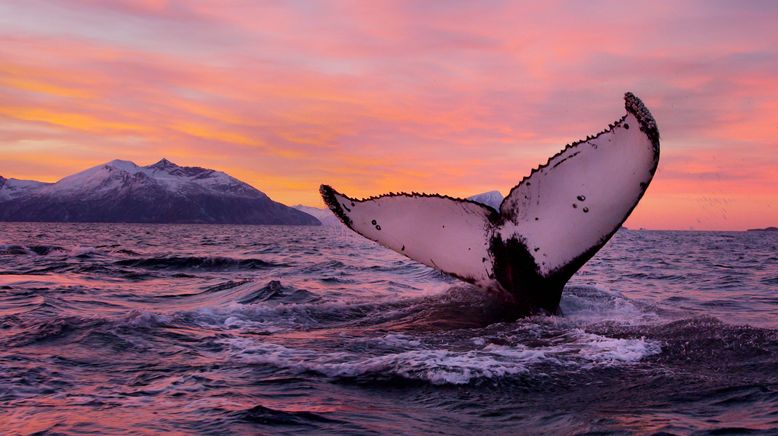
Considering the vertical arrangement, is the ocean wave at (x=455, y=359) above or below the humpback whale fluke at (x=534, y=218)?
below

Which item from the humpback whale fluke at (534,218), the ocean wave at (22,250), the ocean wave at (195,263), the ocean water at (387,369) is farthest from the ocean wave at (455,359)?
the ocean wave at (22,250)

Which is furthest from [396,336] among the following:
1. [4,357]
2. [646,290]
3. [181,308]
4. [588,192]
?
[646,290]

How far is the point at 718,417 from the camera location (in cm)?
392

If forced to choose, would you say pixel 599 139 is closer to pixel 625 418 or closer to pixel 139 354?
pixel 625 418

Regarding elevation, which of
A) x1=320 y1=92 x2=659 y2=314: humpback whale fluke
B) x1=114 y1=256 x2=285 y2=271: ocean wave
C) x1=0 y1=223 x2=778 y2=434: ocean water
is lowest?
x1=0 y1=223 x2=778 y2=434: ocean water

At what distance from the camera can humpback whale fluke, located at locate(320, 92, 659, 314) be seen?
4953mm

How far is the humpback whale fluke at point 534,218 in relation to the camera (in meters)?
4.95

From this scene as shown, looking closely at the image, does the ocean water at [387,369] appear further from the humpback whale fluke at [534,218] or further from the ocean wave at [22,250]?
the ocean wave at [22,250]

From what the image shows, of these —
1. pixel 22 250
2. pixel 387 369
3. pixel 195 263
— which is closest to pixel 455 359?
pixel 387 369

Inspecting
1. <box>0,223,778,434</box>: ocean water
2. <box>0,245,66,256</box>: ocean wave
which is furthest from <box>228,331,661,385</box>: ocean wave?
<box>0,245,66,256</box>: ocean wave

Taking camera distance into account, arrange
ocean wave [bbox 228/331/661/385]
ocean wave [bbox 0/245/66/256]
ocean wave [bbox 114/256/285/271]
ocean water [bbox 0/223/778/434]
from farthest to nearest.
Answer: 1. ocean wave [bbox 0/245/66/256]
2. ocean wave [bbox 114/256/285/271]
3. ocean wave [bbox 228/331/661/385]
4. ocean water [bbox 0/223/778/434]

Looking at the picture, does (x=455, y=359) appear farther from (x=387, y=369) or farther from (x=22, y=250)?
(x=22, y=250)

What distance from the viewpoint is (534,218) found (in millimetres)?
5633

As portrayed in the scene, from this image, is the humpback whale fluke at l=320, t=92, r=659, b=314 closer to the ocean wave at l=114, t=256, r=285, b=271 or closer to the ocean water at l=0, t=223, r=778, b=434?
the ocean water at l=0, t=223, r=778, b=434
